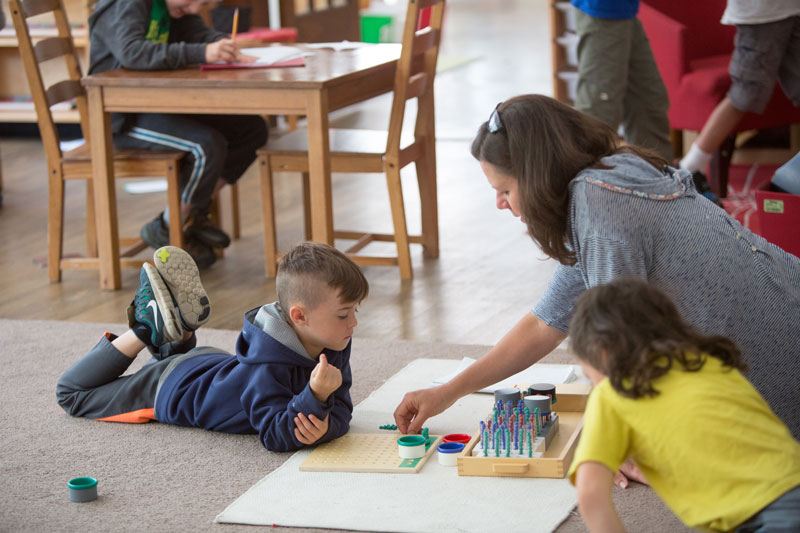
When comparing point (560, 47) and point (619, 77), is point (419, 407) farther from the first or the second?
point (560, 47)

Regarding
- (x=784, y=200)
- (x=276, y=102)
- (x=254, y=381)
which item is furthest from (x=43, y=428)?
(x=784, y=200)

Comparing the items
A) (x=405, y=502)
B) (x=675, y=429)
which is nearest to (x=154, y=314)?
(x=405, y=502)

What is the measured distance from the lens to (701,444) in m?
1.28

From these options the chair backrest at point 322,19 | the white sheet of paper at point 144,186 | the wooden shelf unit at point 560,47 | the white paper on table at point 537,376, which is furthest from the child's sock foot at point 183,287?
the chair backrest at point 322,19

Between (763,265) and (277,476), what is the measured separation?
35.4 inches

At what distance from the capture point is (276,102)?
2.93 metres

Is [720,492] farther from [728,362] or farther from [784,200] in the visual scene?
[784,200]

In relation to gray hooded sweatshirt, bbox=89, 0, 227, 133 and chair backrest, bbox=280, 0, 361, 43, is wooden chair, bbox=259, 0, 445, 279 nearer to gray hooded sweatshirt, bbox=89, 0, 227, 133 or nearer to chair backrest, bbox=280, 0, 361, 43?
gray hooded sweatshirt, bbox=89, 0, 227, 133

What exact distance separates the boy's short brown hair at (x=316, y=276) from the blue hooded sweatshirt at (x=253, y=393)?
3.9 inches

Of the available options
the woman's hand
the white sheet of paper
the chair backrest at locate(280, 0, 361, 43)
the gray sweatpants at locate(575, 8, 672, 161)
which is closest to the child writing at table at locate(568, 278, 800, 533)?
the woman's hand

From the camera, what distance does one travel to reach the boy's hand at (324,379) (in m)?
1.84

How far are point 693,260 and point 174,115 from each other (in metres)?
2.07

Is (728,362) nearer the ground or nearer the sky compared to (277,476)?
nearer the sky

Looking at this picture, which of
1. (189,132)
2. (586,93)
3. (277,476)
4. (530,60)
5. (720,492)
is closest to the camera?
(720,492)
